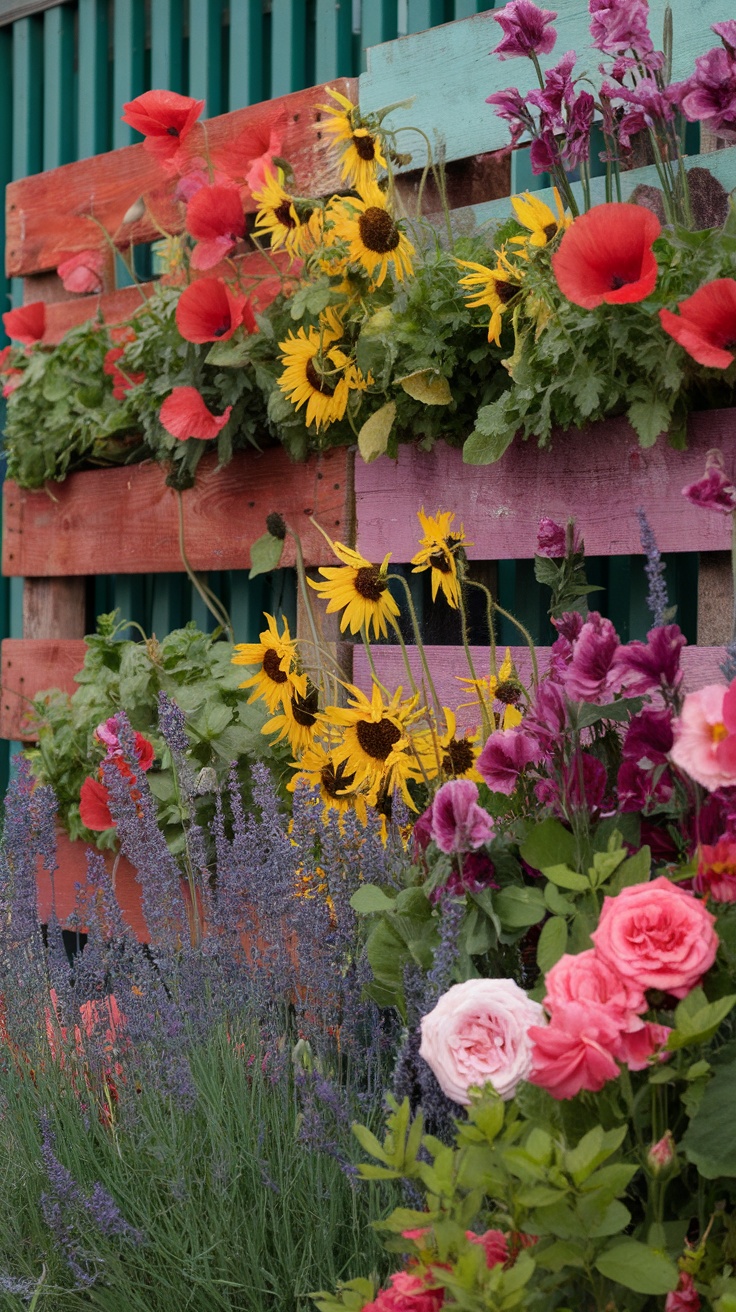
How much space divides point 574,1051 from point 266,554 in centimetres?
165

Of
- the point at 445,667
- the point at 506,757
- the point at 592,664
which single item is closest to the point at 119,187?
the point at 445,667

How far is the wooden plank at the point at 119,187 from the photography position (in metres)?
2.52

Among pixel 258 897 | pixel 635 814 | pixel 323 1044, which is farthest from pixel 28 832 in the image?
pixel 635 814

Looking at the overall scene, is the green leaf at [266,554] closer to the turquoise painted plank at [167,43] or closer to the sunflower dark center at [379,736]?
the sunflower dark center at [379,736]

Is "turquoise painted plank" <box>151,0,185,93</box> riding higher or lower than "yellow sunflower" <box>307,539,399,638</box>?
higher

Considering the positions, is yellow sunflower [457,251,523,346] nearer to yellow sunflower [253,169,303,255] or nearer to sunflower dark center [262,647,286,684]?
yellow sunflower [253,169,303,255]

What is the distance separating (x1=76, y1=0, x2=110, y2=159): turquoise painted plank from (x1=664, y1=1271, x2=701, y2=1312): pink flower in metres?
3.16

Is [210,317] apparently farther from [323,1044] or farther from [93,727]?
[323,1044]

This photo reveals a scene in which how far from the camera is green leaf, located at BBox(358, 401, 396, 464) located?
2.12 meters

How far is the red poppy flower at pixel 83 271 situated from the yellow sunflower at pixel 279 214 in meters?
0.91

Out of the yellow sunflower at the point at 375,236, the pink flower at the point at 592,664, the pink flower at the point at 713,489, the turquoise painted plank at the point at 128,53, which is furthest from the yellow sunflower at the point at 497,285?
the turquoise painted plank at the point at 128,53

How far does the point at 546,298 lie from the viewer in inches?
70.9

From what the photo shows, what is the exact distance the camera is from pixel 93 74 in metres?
3.35

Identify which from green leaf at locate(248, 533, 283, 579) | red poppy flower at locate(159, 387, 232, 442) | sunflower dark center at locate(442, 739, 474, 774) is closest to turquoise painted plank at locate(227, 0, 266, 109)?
red poppy flower at locate(159, 387, 232, 442)
